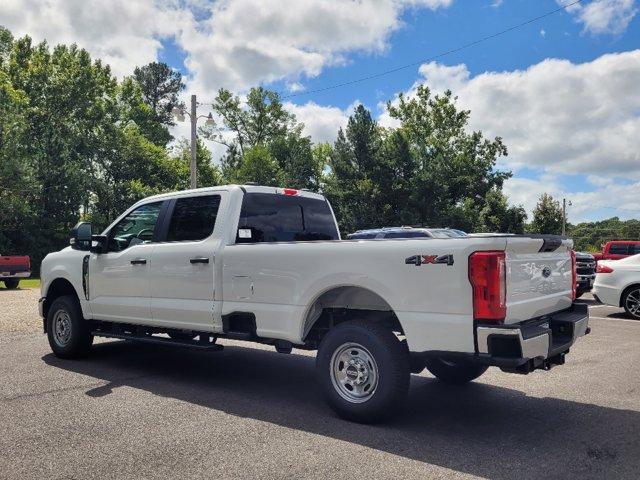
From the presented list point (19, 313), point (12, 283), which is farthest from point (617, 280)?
point (12, 283)

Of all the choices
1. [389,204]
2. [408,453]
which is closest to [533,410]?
[408,453]

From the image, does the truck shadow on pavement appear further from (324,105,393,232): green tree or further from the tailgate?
(324,105,393,232): green tree

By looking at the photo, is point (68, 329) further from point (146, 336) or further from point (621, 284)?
point (621, 284)

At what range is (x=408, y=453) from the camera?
161 inches

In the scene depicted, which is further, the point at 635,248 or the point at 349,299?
the point at 635,248

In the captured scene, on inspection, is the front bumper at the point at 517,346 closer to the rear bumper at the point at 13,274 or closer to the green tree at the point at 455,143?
the rear bumper at the point at 13,274

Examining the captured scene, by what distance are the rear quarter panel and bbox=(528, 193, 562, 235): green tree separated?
65919 millimetres

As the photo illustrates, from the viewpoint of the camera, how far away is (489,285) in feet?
13.4

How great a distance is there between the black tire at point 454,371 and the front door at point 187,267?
2.36 metres

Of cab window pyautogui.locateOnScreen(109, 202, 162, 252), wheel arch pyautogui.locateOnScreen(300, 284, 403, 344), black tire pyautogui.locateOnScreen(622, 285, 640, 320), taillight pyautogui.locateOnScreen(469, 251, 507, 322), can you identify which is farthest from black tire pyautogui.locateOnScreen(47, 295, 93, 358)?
black tire pyautogui.locateOnScreen(622, 285, 640, 320)

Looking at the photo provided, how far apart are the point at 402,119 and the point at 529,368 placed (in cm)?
5226

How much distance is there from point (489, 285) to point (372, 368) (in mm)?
1232

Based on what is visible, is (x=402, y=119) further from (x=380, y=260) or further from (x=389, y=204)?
(x=380, y=260)

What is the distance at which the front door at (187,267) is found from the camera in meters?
5.79
